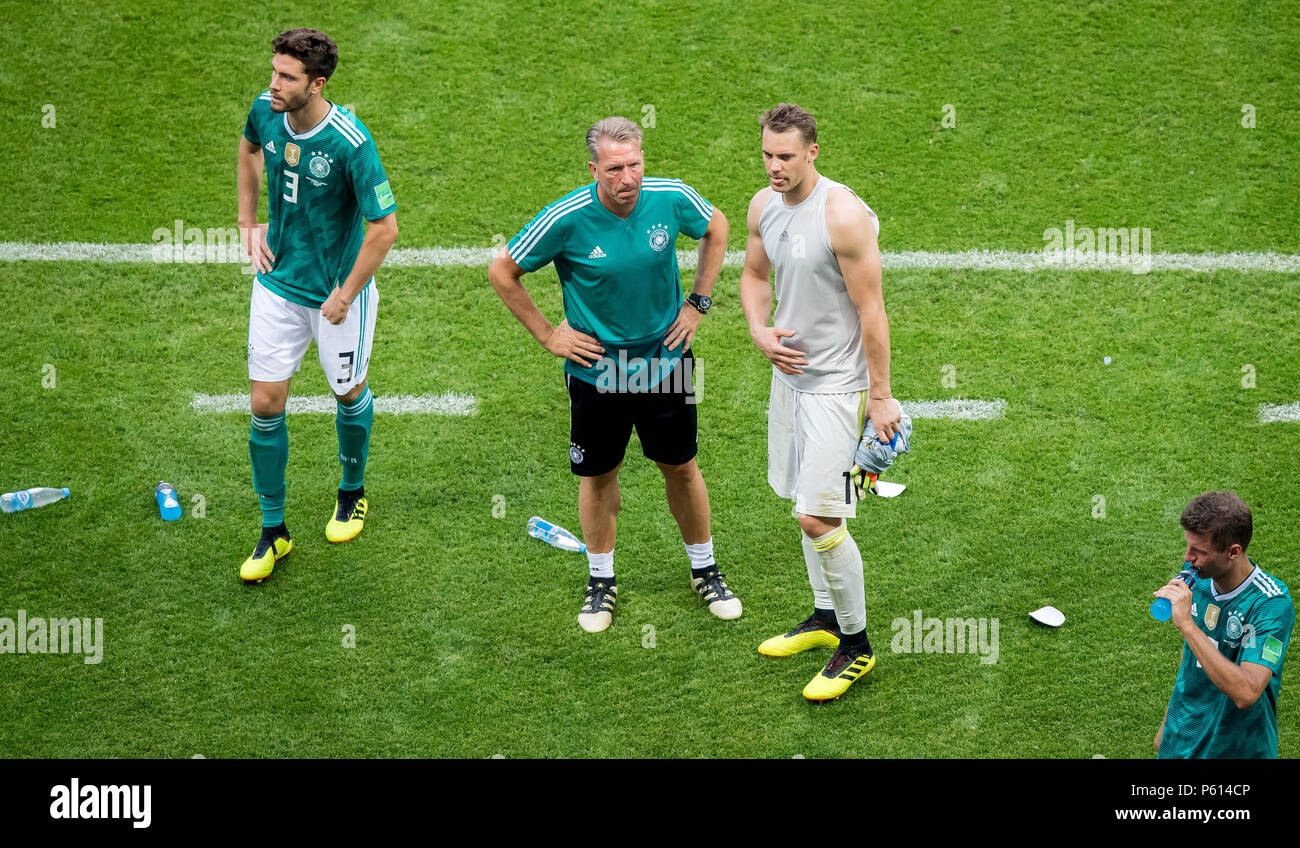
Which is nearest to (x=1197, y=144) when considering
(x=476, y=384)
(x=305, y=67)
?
(x=476, y=384)

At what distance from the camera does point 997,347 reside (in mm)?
7629

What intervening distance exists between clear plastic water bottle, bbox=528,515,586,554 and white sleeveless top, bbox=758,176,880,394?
1.63 metres

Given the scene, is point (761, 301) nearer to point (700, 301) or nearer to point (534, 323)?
point (700, 301)

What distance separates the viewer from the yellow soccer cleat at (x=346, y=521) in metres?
6.56

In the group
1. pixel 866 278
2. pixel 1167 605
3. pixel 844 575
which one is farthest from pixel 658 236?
pixel 1167 605

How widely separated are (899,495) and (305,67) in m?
3.59

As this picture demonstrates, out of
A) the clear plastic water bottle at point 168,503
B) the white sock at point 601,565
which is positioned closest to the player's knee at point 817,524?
the white sock at point 601,565

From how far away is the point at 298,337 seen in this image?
617cm

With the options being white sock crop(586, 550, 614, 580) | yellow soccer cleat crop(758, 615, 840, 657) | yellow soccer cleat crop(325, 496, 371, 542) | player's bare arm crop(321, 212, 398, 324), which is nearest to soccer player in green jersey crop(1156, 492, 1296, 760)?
yellow soccer cleat crop(758, 615, 840, 657)

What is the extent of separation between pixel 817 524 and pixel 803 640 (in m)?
0.73

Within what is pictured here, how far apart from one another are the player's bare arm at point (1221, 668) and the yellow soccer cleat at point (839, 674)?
1730mm
